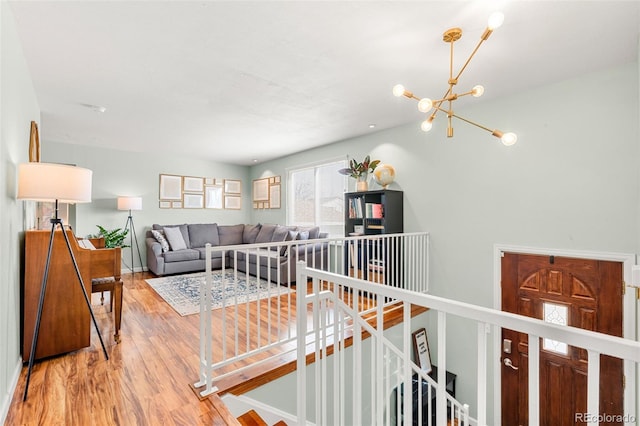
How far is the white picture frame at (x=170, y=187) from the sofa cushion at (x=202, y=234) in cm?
75

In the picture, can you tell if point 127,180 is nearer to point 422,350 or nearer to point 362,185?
point 362,185

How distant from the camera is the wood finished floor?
1736 millimetres

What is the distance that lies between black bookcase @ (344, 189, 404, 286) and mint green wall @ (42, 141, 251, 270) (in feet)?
12.9

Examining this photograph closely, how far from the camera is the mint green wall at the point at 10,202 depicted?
5.58 ft

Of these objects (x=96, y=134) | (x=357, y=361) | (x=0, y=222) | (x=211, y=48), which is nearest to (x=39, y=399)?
(x=0, y=222)

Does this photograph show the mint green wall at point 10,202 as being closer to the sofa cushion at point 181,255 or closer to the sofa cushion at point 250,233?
the sofa cushion at point 181,255

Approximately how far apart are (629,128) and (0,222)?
14.7 feet

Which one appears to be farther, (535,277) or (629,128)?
(535,277)

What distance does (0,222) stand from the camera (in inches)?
65.7

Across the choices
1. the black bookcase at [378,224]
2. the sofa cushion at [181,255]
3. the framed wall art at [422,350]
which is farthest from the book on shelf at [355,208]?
the sofa cushion at [181,255]

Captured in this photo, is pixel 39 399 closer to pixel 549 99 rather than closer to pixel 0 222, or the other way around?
pixel 0 222

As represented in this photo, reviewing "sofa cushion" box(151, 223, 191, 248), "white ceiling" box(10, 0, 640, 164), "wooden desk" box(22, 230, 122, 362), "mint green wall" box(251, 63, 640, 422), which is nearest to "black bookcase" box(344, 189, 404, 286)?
"mint green wall" box(251, 63, 640, 422)

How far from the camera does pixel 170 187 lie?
6203mm

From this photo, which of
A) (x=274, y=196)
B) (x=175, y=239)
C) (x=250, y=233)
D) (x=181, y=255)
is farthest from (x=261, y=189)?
(x=181, y=255)
